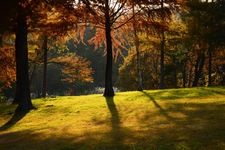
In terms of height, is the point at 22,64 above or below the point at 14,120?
above

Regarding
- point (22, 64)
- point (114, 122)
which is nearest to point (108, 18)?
point (22, 64)

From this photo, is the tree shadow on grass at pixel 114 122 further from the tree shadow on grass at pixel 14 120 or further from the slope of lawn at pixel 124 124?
the tree shadow on grass at pixel 14 120

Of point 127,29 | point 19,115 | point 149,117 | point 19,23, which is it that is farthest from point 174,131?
point 127,29

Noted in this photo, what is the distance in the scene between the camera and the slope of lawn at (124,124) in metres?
12.3

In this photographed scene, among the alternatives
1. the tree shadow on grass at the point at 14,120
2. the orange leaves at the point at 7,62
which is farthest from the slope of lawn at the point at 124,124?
the orange leaves at the point at 7,62

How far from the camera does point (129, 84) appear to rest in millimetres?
60531

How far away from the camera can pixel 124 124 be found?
1645 cm

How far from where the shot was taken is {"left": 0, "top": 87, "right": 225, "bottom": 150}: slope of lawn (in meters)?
12.3

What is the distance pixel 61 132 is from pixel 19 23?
1033 centimetres

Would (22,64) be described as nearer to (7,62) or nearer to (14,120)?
(14,120)

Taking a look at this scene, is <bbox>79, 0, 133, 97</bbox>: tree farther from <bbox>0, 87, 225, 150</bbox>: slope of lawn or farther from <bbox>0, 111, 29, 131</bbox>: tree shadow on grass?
<bbox>0, 111, 29, 131</bbox>: tree shadow on grass

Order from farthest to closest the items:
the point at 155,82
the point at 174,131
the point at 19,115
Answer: the point at 155,82 < the point at 19,115 < the point at 174,131

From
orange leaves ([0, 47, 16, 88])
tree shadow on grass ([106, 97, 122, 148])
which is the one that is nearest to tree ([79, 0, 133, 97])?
tree shadow on grass ([106, 97, 122, 148])

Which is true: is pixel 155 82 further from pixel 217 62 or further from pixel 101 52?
pixel 101 52
